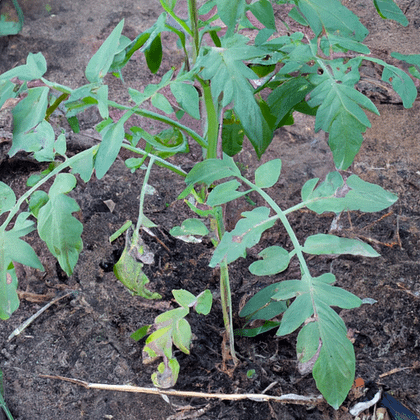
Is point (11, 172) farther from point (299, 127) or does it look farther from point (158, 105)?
point (299, 127)

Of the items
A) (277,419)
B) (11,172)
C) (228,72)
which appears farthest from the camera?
(11,172)

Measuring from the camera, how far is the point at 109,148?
72cm

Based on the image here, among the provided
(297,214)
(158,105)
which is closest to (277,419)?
(297,214)

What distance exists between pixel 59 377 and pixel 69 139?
35.1 inches

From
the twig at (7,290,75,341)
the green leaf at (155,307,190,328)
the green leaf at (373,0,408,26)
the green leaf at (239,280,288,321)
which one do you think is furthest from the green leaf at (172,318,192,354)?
the green leaf at (373,0,408,26)

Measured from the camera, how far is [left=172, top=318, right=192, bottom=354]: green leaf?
87cm

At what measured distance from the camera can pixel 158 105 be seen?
77 centimetres

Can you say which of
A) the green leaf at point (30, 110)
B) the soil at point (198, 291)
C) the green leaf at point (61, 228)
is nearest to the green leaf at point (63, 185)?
the green leaf at point (61, 228)

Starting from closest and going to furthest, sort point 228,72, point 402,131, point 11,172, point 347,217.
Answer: point 228,72
point 347,217
point 11,172
point 402,131

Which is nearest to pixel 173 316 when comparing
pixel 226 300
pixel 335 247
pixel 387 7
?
pixel 226 300

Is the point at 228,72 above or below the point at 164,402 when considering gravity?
above

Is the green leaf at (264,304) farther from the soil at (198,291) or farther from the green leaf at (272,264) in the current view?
the soil at (198,291)

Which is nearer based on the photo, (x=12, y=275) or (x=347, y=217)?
(x=12, y=275)

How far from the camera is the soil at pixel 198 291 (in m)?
1.06
